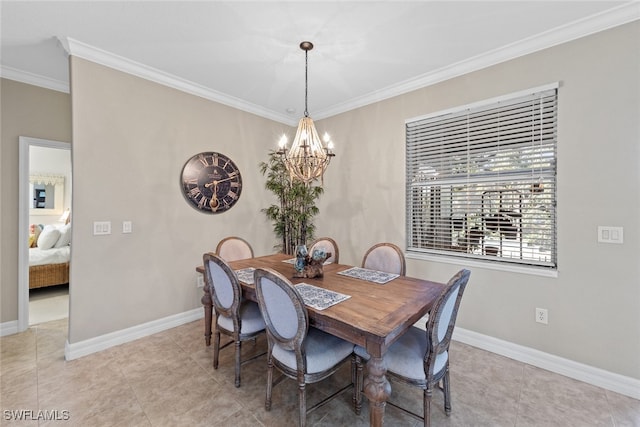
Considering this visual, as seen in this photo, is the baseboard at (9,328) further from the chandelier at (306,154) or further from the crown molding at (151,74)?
the chandelier at (306,154)

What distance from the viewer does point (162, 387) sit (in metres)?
2.07

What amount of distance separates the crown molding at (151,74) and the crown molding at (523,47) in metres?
1.58

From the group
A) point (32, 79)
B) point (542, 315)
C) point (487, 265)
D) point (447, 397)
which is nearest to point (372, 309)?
point (447, 397)

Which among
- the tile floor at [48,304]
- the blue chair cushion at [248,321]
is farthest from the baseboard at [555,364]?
the tile floor at [48,304]

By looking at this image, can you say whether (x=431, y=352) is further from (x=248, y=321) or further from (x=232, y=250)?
(x=232, y=250)

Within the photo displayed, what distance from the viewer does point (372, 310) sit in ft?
5.26

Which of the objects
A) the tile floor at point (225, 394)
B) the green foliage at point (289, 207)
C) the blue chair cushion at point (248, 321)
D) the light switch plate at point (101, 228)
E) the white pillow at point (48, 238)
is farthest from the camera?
→ the white pillow at point (48, 238)

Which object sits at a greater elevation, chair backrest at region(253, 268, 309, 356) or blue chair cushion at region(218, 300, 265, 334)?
chair backrest at region(253, 268, 309, 356)

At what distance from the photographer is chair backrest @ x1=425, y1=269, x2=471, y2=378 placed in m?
1.44

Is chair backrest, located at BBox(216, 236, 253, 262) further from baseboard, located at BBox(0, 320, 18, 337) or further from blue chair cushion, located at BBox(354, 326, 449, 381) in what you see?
baseboard, located at BBox(0, 320, 18, 337)

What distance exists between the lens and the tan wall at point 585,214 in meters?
2.01

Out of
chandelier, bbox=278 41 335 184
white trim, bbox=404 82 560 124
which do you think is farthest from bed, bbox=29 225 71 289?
white trim, bbox=404 82 560 124

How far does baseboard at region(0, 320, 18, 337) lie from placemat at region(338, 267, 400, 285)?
3.49 meters

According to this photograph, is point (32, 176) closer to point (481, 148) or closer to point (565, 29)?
point (481, 148)
